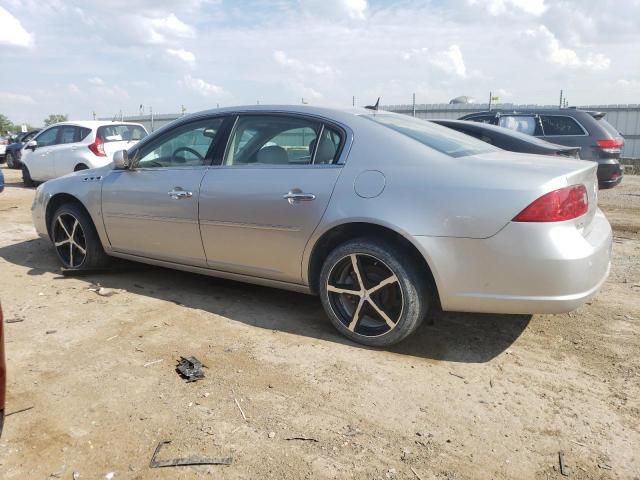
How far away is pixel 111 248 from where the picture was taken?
192 inches

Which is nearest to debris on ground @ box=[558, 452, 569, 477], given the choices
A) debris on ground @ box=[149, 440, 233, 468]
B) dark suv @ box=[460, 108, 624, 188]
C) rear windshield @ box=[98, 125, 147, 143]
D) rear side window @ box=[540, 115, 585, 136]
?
debris on ground @ box=[149, 440, 233, 468]

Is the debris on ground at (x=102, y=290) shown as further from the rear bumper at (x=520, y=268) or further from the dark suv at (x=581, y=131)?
the dark suv at (x=581, y=131)

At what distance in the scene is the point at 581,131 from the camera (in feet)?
30.2

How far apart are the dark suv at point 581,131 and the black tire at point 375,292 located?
703 centimetres

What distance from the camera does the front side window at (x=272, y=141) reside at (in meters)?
3.76

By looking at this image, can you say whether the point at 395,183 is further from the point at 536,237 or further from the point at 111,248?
the point at 111,248

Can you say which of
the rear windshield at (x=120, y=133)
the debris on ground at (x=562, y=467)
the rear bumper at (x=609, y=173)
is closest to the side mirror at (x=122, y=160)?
the debris on ground at (x=562, y=467)

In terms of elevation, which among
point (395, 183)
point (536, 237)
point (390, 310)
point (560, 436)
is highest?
point (395, 183)

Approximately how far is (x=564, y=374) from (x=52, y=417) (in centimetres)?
280

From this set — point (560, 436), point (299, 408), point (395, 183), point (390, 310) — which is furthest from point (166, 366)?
point (560, 436)

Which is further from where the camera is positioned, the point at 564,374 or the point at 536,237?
the point at 564,374

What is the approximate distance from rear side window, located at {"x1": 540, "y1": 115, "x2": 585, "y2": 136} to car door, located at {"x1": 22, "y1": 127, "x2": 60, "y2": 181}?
32.5 ft

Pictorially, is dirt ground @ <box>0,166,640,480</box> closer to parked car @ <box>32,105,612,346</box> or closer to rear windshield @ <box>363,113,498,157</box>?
parked car @ <box>32,105,612,346</box>

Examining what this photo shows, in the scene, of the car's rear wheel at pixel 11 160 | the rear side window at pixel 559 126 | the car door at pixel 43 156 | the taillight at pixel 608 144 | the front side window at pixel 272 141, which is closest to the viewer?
the front side window at pixel 272 141
